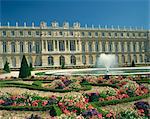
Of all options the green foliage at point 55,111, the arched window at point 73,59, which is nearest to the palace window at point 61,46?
the arched window at point 73,59

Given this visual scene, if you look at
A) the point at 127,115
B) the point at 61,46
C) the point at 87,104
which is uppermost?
the point at 61,46

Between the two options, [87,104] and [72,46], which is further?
[72,46]

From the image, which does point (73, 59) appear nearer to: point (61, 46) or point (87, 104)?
point (61, 46)

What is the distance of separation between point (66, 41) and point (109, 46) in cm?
940

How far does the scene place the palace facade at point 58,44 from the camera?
51.5 meters

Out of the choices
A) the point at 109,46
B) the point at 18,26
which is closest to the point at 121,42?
the point at 109,46

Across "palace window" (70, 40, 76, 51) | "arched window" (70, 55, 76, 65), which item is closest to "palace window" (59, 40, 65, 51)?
"palace window" (70, 40, 76, 51)

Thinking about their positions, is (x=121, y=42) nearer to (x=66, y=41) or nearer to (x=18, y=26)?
(x=66, y=41)

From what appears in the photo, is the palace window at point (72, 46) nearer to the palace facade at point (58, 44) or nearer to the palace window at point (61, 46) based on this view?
the palace facade at point (58, 44)

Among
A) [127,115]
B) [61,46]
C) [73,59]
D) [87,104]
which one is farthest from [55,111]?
[73,59]

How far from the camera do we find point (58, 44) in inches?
2082

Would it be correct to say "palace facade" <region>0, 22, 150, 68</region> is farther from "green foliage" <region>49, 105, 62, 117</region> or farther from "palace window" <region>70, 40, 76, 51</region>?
"green foliage" <region>49, 105, 62, 117</region>

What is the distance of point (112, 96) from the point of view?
464 inches

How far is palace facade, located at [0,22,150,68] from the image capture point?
51.5 meters
